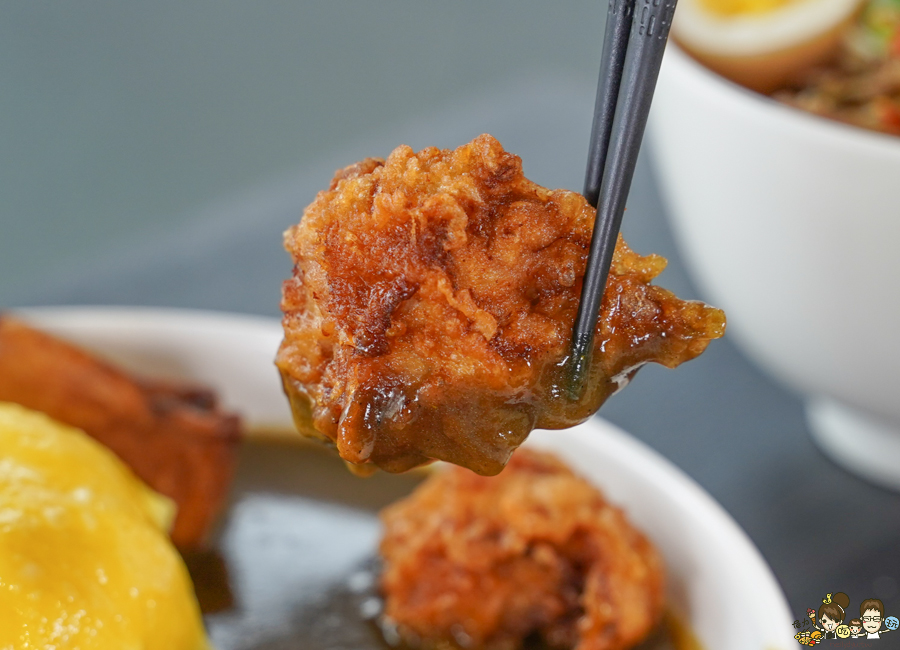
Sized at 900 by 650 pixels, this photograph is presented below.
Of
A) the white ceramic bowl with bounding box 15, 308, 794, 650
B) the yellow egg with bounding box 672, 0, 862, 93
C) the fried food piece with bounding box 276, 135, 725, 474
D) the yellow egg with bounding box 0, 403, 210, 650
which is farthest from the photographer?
the yellow egg with bounding box 672, 0, 862, 93

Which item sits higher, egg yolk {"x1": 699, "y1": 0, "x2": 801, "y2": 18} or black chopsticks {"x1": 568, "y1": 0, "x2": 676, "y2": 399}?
black chopsticks {"x1": 568, "y1": 0, "x2": 676, "y2": 399}

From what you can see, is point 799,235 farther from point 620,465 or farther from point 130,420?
point 130,420

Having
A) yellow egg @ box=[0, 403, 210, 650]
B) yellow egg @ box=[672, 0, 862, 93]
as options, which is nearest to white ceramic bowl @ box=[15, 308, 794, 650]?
yellow egg @ box=[0, 403, 210, 650]

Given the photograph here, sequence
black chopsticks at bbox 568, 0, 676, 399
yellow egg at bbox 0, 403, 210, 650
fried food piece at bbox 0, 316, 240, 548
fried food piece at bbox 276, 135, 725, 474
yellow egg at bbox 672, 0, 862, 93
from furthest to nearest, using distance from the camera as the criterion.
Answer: yellow egg at bbox 672, 0, 862, 93
fried food piece at bbox 0, 316, 240, 548
yellow egg at bbox 0, 403, 210, 650
fried food piece at bbox 276, 135, 725, 474
black chopsticks at bbox 568, 0, 676, 399

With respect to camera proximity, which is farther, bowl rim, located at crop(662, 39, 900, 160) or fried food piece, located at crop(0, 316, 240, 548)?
fried food piece, located at crop(0, 316, 240, 548)

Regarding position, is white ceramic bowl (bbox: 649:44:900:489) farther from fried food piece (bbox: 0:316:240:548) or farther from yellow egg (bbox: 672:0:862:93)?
fried food piece (bbox: 0:316:240:548)

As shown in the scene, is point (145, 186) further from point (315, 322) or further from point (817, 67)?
point (315, 322)

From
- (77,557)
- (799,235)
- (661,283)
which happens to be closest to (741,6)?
(661,283)
